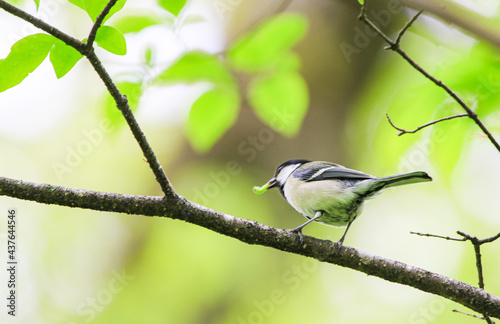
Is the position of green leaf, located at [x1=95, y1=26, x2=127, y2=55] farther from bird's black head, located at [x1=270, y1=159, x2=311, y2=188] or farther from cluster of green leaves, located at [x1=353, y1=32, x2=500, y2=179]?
bird's black head, located at [x1=270, y1=159, x2=311, y2=188]

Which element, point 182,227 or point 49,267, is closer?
point 182,227

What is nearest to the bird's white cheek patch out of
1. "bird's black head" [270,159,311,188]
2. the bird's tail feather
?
"bird's black head" [270,159,311,188]

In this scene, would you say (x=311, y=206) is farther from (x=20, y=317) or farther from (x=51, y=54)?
(x=20, y=317)

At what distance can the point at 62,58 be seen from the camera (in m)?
1.35

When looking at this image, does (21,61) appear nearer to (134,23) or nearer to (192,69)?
(134,23)

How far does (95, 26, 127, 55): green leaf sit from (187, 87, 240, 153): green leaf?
0.58m

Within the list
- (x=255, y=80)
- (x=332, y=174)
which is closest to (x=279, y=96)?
(x=255, y=80)

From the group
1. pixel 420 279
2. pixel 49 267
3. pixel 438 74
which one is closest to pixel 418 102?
pixel 438 74

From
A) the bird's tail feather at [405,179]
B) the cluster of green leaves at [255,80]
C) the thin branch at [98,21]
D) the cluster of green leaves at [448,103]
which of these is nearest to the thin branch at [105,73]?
the thin branch at [98,21]

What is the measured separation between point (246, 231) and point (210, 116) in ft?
1.85

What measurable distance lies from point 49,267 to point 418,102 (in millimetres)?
6250

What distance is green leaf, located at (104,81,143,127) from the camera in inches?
70.8

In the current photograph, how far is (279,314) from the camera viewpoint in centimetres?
616

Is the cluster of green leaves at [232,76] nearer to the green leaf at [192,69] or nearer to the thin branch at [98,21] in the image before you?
the green leaf at [192,69]
